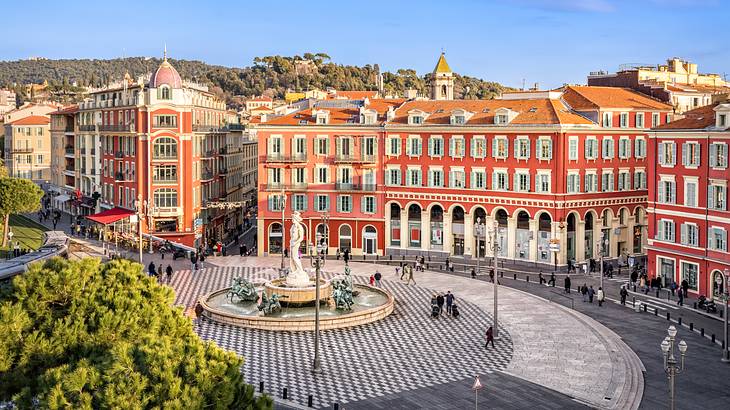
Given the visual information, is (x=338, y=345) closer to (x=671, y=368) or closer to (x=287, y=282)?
(x=287, y=282)

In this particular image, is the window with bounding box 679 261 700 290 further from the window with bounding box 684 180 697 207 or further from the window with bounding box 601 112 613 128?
the window with bounding box 601 112 613 128

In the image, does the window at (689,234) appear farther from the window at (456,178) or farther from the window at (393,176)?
the window at (393,176)

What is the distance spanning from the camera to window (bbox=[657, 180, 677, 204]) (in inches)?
2269

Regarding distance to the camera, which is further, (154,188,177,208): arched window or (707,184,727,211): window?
(154,188,177,208): arched window

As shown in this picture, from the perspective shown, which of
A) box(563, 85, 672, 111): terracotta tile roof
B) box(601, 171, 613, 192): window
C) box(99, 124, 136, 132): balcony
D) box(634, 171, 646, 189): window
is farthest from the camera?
box(99, 124, 136, 132): balcony

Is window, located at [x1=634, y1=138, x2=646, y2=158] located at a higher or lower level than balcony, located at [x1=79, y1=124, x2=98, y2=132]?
lower

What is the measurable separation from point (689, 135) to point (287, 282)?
30.5 metres

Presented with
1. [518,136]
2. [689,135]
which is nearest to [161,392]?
[689,135]

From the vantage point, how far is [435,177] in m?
72.8

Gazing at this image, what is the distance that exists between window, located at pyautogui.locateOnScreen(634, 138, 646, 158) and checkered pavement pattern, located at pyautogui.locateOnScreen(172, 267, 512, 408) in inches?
1175

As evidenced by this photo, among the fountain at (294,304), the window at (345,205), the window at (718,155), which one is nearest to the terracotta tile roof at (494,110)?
the window at (345,205)

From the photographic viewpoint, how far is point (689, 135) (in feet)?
183

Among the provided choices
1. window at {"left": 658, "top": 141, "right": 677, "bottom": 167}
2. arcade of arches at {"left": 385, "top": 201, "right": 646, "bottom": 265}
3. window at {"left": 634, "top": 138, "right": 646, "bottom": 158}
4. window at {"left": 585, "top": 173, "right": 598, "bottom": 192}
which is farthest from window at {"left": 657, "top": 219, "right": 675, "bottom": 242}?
window at {"left": 634, "top": 138, "right": 646, "bottom": 158}

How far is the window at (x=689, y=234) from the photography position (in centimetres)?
5519
